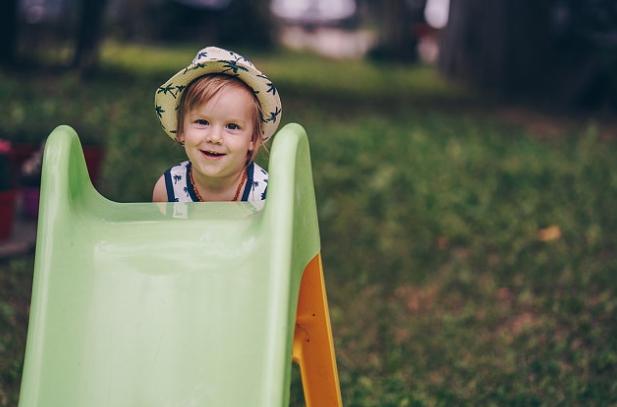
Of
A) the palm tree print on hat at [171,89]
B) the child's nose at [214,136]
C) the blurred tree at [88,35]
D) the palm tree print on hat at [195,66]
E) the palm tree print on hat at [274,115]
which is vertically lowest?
the blurred tree at [88,35]

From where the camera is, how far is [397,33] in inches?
698

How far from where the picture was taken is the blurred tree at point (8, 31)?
9.99 meters

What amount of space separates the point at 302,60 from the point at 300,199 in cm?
1364

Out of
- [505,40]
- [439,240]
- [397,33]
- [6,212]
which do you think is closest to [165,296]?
[6,212]

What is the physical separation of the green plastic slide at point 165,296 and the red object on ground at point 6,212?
7.38 ft

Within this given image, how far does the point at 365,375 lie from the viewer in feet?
14.5

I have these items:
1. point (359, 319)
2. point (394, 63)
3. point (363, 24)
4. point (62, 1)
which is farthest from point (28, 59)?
point (363, 24)

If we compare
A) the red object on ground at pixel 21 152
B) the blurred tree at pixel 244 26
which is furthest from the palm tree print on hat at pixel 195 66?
the blurred tree at pixel 244 26

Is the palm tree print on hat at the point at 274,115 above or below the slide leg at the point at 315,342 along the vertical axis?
above

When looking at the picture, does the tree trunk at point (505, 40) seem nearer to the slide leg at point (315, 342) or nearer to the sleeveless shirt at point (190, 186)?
the sleeveless shirt at point (190, 186)

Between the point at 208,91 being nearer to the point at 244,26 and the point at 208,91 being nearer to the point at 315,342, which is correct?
the point at 315,342

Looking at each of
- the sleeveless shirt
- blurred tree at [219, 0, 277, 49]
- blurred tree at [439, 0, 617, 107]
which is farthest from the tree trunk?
the sleeveless shirt

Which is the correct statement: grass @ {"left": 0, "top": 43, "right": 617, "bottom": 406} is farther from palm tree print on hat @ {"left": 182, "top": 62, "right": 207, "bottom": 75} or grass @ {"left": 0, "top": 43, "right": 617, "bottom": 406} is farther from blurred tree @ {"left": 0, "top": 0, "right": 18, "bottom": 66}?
palm tree print on hat @ {"left": 182, "top": 62, "right": 207, "bottom": 75}

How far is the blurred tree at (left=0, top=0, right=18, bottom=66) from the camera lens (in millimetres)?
9992
